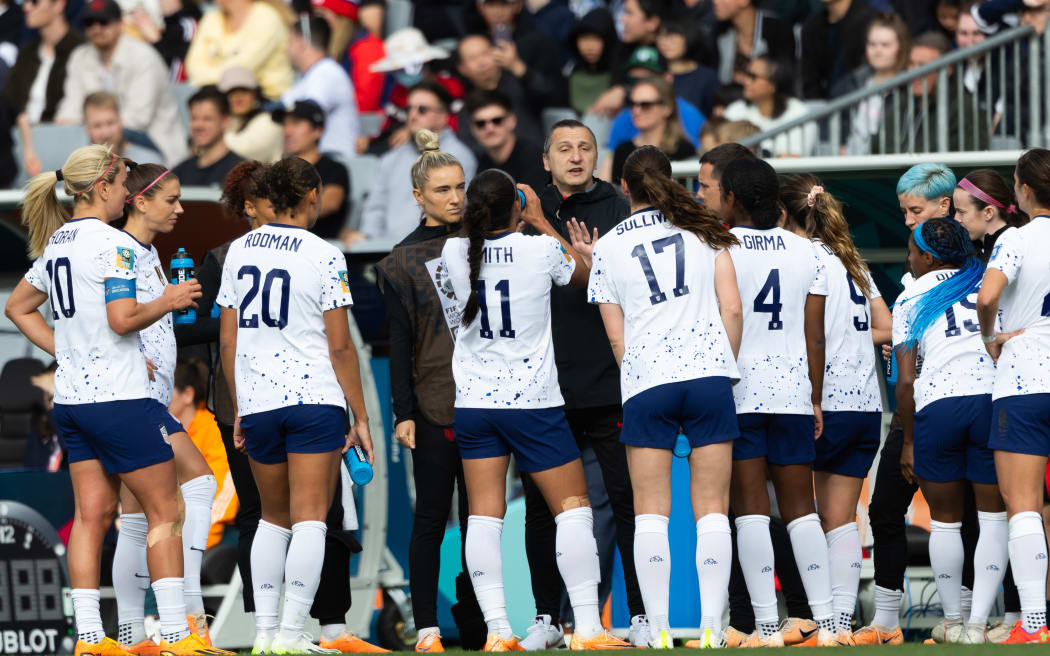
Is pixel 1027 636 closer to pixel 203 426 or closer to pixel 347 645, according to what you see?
pixel 347 645

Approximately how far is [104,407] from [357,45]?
766 cm

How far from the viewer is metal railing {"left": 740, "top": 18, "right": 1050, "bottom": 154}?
924cm

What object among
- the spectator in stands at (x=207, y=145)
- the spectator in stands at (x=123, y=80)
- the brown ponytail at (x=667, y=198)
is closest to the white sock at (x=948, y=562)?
the brown ponytail at (x=667, y=198)

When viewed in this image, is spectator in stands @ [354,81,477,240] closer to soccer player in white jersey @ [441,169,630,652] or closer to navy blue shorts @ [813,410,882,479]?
soccer player in white jersey @ [441,169,630,652]

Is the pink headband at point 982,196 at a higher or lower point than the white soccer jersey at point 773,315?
higher

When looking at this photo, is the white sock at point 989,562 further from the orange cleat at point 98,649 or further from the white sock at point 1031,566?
the orange cleat at point 98,649

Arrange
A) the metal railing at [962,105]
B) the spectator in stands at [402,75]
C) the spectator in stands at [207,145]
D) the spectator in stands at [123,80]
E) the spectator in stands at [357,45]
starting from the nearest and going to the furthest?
the metal railing at [962,105] → the spectator in stands at [207,145] → the spectator in stands at [402,75] → the spectator in stands at [123,80] → the spectator in stands at [357,45]

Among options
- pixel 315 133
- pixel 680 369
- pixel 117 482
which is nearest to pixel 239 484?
pixel 117 482

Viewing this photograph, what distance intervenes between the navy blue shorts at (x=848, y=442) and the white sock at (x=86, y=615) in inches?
119

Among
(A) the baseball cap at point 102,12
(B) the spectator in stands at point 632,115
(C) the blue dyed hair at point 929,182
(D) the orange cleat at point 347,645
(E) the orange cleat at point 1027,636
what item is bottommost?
(D) the orange cleat at point 347,645

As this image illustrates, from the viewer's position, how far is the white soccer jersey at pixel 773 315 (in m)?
6.13

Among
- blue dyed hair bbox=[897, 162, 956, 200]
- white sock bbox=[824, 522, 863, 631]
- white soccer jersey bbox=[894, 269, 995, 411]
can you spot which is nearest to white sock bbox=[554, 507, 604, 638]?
white sock bbox=[824, 522, 863, 631]

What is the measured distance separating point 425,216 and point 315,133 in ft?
12.4

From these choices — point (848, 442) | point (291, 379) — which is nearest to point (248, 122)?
point (291, 379)
